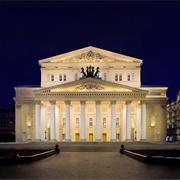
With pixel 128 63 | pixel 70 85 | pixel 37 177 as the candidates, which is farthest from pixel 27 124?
pixel 37 177

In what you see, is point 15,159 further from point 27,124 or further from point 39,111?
point 27,124

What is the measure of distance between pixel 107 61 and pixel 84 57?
17.9 ft

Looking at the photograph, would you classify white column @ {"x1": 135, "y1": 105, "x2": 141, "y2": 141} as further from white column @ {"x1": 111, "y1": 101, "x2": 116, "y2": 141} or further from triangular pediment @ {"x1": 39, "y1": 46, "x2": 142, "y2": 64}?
triangular pediment @ {"x1": 39, "y1": 46, "x2": 142, "y2": 64}

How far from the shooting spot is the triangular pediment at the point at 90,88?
6644 centimetres

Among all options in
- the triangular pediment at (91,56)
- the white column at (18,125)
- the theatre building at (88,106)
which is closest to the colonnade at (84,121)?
the theatre building at (88,106)

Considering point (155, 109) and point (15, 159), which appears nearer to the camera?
point (15, 159)

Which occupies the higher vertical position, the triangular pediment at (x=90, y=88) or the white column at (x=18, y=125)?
the triangular pediment at (x=90, y=88)

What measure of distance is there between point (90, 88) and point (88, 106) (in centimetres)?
918

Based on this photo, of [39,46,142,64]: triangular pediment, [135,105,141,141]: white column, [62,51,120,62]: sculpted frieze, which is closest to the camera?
[135,105,141,141]: white column

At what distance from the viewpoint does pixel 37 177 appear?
55.5 feet

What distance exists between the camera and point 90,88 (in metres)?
66.9

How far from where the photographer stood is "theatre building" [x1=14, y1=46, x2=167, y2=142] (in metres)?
67.1

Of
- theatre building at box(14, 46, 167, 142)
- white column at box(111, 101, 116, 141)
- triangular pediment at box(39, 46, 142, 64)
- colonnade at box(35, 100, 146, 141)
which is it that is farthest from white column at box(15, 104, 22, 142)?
white column at box(111, 101, 116, 141)

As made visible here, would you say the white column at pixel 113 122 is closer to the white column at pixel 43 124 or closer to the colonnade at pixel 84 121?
the colonnade at pixel 84 121
